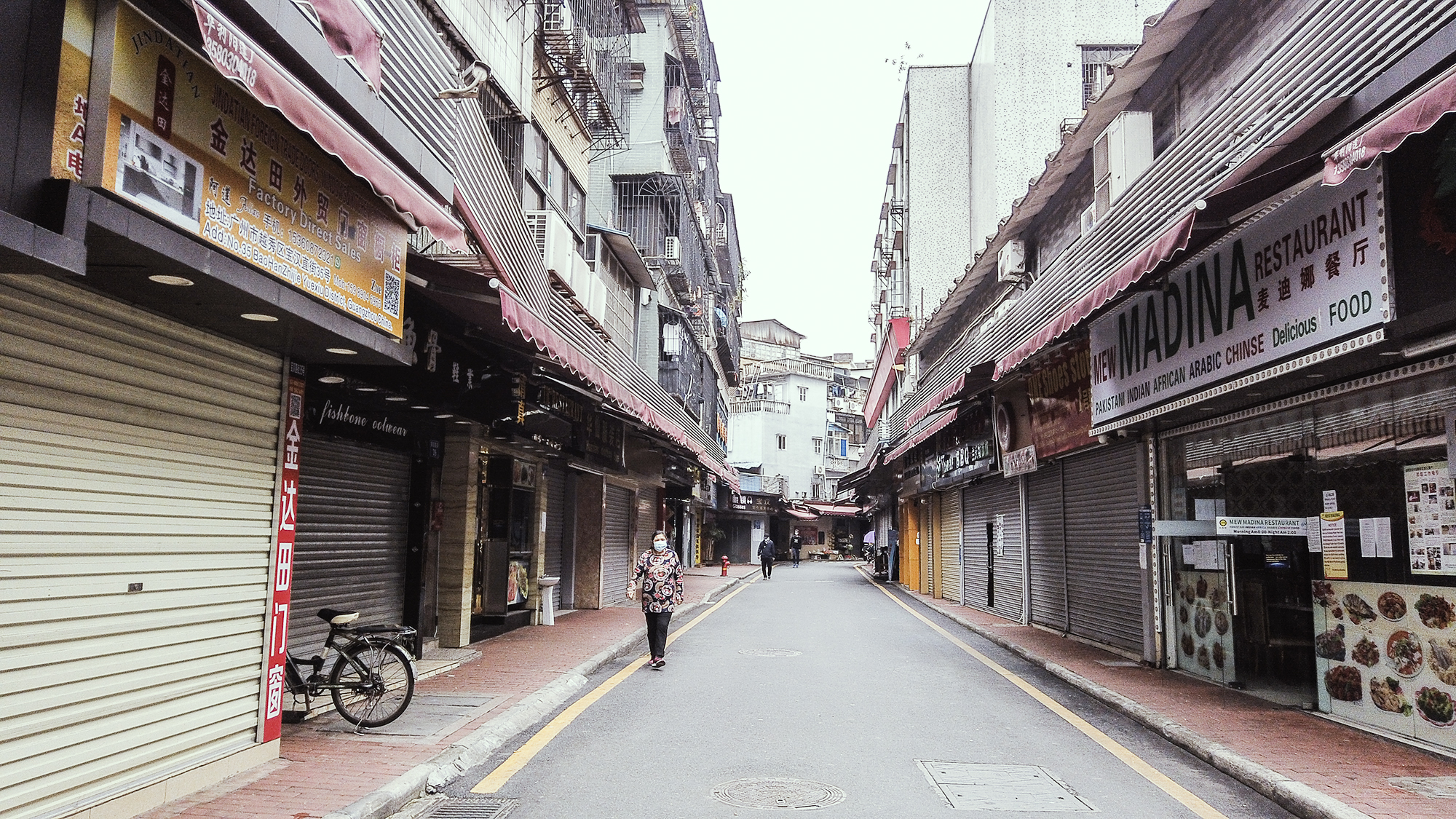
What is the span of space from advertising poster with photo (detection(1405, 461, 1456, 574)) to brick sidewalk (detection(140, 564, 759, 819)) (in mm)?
7437

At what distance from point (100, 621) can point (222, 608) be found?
3.77 feet

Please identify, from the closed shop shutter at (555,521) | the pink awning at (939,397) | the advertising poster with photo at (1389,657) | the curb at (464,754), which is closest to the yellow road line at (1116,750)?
the advertising poster with photo at (1389,657)

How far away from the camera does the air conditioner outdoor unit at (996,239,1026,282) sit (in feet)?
58.3

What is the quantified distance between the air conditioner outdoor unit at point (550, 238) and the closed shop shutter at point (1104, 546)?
8685mm

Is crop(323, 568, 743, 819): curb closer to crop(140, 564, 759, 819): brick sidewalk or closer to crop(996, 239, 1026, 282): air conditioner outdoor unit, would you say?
crop(140, 564, 759, 819): brick sidewalk

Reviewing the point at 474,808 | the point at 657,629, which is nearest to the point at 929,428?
the point at 657,629

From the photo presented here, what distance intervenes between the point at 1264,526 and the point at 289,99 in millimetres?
9007

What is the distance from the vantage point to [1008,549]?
1923 cm

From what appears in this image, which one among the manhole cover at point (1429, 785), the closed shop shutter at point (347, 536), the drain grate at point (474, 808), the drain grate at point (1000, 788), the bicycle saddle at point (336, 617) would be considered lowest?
the drain grate at point (474, 808)

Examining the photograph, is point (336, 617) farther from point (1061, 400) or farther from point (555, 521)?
point (1061, 400)

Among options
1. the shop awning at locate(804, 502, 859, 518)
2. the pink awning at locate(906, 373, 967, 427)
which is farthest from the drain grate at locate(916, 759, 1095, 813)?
the shop awning at locate(804, 502, 859, 518)

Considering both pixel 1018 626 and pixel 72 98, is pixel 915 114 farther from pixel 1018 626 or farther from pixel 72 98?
pixel 72 98

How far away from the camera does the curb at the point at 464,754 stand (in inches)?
218

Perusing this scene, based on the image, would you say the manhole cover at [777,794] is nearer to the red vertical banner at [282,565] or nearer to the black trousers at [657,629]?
A: the red vertical banner at [282,565]
